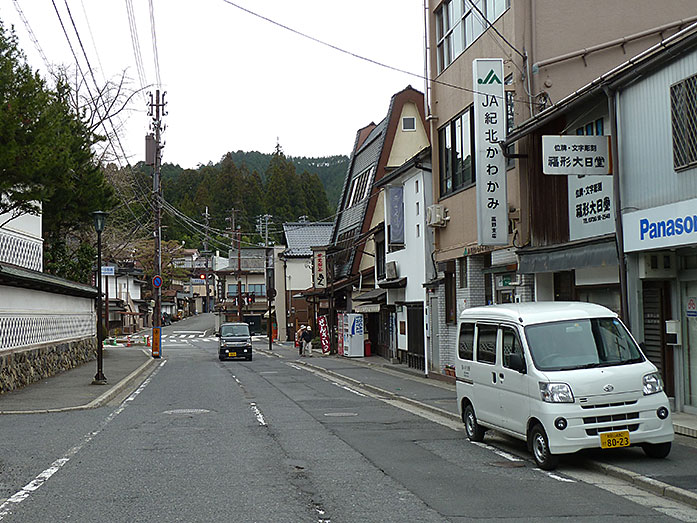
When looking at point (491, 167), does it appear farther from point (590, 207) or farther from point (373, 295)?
point (373, 295)

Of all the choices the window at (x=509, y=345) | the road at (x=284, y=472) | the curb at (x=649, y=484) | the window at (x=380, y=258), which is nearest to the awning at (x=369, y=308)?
the window at (x=380, y=258)

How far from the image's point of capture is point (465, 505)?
26.6 feet

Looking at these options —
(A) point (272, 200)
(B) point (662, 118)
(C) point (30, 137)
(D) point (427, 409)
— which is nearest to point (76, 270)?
(C) point (30, 137)

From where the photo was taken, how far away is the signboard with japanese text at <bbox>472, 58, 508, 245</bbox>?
18.4m

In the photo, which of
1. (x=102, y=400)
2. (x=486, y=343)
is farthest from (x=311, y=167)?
(x=486, y=343)

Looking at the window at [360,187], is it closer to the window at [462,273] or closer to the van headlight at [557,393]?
the window at [462,273]

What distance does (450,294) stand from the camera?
25031 millimetres

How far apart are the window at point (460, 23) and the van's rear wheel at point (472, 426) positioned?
10544mm

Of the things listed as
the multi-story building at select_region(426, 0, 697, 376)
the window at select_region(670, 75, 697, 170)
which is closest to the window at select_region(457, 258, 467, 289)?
the multi-story building at select_region(426, 0, 697, 376)

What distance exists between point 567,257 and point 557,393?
6191mm

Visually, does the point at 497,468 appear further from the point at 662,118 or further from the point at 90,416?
the point at 90,416

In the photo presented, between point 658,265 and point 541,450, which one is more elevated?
point 658,265

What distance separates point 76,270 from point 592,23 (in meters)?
31.0

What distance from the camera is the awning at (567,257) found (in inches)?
562
